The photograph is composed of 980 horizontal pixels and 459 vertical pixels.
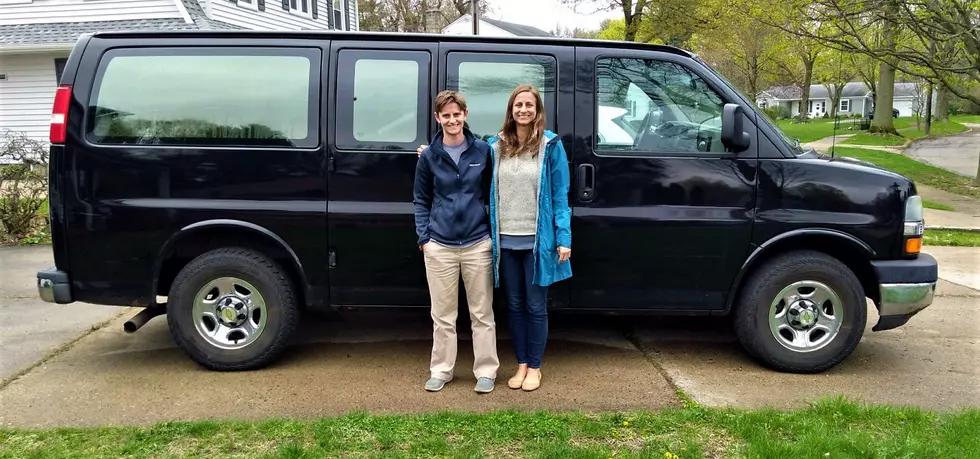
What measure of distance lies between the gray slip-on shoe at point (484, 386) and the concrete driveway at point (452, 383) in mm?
61

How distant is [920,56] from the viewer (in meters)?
12.9

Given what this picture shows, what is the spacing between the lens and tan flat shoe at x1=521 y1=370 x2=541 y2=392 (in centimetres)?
416

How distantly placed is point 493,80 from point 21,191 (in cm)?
713

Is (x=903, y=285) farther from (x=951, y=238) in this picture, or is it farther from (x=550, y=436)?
(x=951, y=238)

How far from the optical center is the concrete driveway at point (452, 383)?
155 inches

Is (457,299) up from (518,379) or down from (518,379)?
up

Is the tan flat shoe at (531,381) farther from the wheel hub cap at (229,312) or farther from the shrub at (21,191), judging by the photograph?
the shrub at (21,191)

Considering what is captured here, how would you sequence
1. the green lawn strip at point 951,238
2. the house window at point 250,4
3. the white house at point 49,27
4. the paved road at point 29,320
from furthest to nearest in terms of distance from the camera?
the house window at point 250,4 < the white house at point 49,27 < the green lawn strip at point 951,238 < the paved road at point 29,320

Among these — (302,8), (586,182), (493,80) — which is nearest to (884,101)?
(302,8)

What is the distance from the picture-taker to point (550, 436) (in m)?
3.50

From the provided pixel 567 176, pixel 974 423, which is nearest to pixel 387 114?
pixel 567 176

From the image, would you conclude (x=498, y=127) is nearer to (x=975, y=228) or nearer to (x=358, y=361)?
(x=358, y=361)

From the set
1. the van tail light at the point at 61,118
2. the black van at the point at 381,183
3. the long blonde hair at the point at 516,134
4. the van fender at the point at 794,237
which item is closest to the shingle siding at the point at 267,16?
the van tail light at the point at 61,118

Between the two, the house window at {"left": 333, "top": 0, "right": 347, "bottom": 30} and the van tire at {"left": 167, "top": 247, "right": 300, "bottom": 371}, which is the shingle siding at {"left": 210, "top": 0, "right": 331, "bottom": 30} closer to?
the house window at {"left": 333, "top": 0, "right": 347, "bottom": 30}
